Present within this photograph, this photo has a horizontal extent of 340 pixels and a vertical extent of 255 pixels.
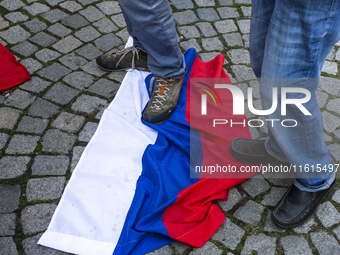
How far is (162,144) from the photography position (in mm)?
2459

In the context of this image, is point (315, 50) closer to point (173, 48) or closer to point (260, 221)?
point (260, 221)

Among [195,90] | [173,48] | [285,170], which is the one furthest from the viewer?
Result: [195,90]

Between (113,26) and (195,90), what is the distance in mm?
1501

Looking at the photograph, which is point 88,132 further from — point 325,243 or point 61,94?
point 325,243

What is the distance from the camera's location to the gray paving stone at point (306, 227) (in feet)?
6.45

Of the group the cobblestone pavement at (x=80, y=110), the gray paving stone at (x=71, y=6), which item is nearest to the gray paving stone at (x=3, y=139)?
the cobblestone pavement at (x=80, y=110)

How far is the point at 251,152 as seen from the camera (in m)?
2.23

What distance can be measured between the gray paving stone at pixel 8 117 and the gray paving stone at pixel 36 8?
1602 millimetres

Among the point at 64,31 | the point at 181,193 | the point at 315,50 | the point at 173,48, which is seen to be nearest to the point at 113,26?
the point at 64,31

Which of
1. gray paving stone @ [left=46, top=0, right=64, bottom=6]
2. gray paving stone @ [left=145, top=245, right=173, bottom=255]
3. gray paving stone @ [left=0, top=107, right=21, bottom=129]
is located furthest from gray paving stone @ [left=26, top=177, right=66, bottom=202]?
gray paving stone @ [left=46, top=0, right=64, bottom=6]

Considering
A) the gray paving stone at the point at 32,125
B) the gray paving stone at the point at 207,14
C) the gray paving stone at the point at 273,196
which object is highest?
the gray paving stone at the point at 207,14

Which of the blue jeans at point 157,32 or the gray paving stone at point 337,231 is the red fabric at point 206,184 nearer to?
the blue jeans at point 157,32

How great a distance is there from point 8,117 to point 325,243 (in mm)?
2702

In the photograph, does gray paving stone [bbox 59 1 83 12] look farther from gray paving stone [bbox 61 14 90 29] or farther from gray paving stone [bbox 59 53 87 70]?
gray paving stone [bbox 59 53 87 70]
